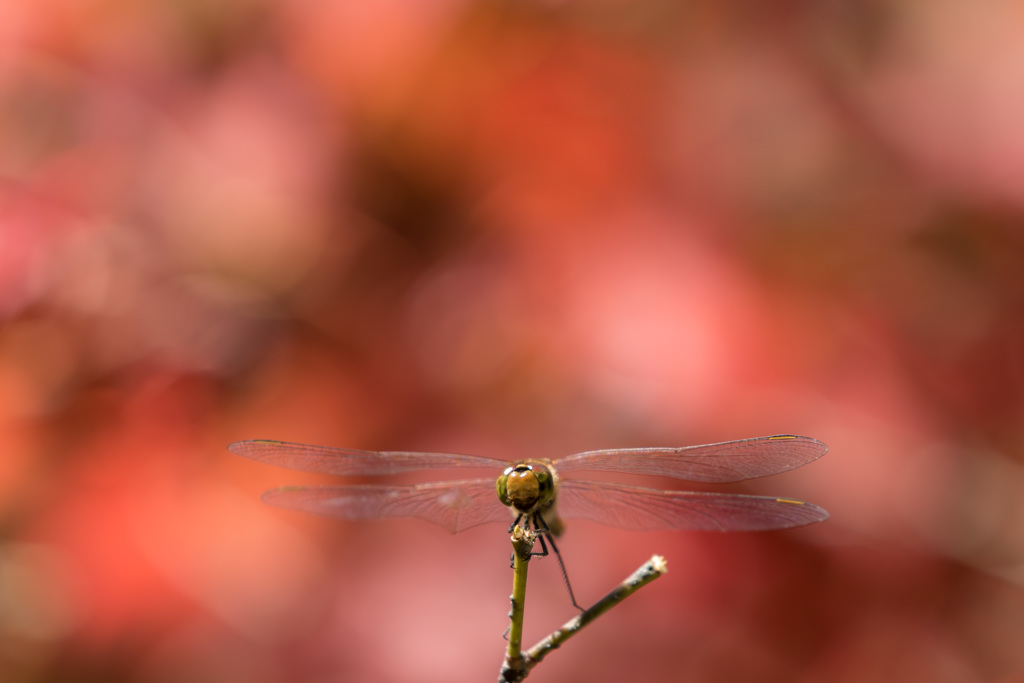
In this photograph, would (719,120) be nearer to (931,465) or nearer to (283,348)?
(931,465)

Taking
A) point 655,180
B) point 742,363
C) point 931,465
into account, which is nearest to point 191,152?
point 655,180

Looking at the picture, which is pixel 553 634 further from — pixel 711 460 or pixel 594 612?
pixel 711 460

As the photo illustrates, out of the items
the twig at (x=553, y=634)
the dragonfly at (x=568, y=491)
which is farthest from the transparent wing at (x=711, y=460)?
the twig at (x=553, y=634)

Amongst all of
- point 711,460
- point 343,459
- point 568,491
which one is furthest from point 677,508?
point 343,459

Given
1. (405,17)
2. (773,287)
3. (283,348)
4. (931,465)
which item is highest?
(405,17)

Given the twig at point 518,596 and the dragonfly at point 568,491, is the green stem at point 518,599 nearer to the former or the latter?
the twig at point 518,596

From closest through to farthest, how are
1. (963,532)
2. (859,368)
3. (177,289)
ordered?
(963,532), (859,368), (177,289)

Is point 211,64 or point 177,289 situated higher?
point 211,64
